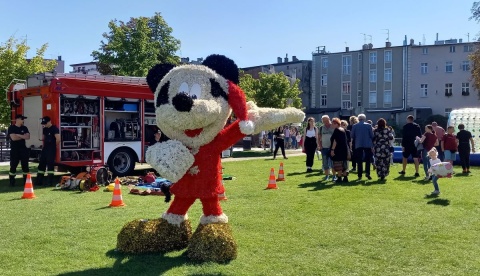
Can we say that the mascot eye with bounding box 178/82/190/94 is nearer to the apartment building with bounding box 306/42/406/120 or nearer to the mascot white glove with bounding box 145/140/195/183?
the mascot white glove with bounding box 145/140/195/183

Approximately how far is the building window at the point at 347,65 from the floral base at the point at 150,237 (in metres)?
59.2

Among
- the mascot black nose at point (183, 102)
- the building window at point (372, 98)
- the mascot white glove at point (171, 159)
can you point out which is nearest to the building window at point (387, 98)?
the building window at point (372, 98)

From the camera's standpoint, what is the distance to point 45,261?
5.80 metres

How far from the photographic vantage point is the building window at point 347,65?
62.7 metres

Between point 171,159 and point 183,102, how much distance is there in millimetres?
694

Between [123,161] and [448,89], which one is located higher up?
[448,89]

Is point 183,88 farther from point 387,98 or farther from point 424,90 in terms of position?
point 424,90

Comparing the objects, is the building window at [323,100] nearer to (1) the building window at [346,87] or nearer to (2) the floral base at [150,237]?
(1) the building window at [346,87]

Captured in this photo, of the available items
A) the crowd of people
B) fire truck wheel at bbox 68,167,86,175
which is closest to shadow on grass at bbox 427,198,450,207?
the crowd of people

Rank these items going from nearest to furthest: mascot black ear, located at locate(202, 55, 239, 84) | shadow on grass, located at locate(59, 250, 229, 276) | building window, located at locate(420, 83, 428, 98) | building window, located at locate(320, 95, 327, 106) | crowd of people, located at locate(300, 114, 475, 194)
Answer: shadow on grass, located at locate(59, 250, 229, 276)
mascot black ear, located at locate(202, 55, 239, 84)
crowd of people, located at locate(300, 114, 475, 194)
building window, located at locate(420, 83, 428, 98)
building window, located at locate(320, 95, 327, 106)

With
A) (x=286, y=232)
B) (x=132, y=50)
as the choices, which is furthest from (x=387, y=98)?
(x=286, y=232)

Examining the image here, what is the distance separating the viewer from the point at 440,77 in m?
58.4

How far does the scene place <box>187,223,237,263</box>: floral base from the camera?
18.7 feet

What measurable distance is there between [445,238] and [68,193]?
8714mm
